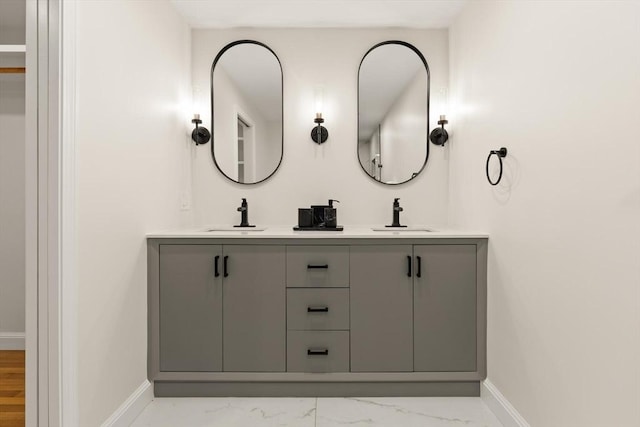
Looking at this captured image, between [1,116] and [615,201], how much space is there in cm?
249

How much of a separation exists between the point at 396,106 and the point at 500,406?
195cm

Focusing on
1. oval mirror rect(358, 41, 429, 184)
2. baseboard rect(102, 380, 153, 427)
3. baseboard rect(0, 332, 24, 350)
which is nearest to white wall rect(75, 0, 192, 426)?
baseboard rect(102, 380, 153, 427)

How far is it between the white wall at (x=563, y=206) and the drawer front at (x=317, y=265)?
0.80m

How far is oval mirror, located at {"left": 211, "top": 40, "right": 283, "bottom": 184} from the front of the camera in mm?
2816

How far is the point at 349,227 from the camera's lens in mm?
2791

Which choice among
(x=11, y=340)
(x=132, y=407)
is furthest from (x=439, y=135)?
(x=11, y=340)

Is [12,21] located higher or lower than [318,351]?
higher

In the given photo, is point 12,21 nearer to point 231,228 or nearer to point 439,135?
point 231,228

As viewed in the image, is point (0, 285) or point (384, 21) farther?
point (384, 21)

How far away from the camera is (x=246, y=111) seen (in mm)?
2826

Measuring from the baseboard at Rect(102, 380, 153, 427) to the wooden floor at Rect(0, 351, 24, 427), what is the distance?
0.36 m

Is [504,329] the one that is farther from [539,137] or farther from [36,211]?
[36,211]

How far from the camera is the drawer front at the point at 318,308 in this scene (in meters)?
2.19

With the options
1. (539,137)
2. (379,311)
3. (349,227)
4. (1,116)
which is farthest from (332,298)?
(1,116)
